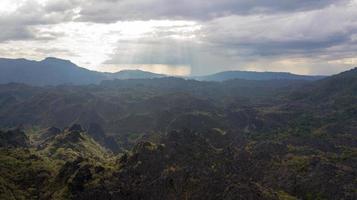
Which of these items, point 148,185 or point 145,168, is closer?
point 148,185

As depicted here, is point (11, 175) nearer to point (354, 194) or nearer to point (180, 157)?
point (180, 157)

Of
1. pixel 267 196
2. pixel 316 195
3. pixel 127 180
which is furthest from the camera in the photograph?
pixel 316 195

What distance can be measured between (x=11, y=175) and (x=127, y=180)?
49.8 m

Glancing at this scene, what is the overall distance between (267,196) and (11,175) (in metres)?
105

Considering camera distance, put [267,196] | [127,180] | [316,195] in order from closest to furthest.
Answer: [267,196] → [127,180] → [316,195]

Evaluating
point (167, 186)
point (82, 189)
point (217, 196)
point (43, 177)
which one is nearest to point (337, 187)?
point (217, 196)

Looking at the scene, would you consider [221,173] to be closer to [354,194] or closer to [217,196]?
[217,196]

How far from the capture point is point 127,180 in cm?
17275

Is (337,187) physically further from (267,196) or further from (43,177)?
(43,177)

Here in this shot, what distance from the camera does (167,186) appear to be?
165875 millimetres

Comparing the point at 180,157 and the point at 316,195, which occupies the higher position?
the point at 180,157

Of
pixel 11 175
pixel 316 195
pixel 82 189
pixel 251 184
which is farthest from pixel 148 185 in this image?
pixel 316 195

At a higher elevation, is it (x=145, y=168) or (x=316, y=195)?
(x=145, y=168)

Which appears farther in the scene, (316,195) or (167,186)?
(316,195)
